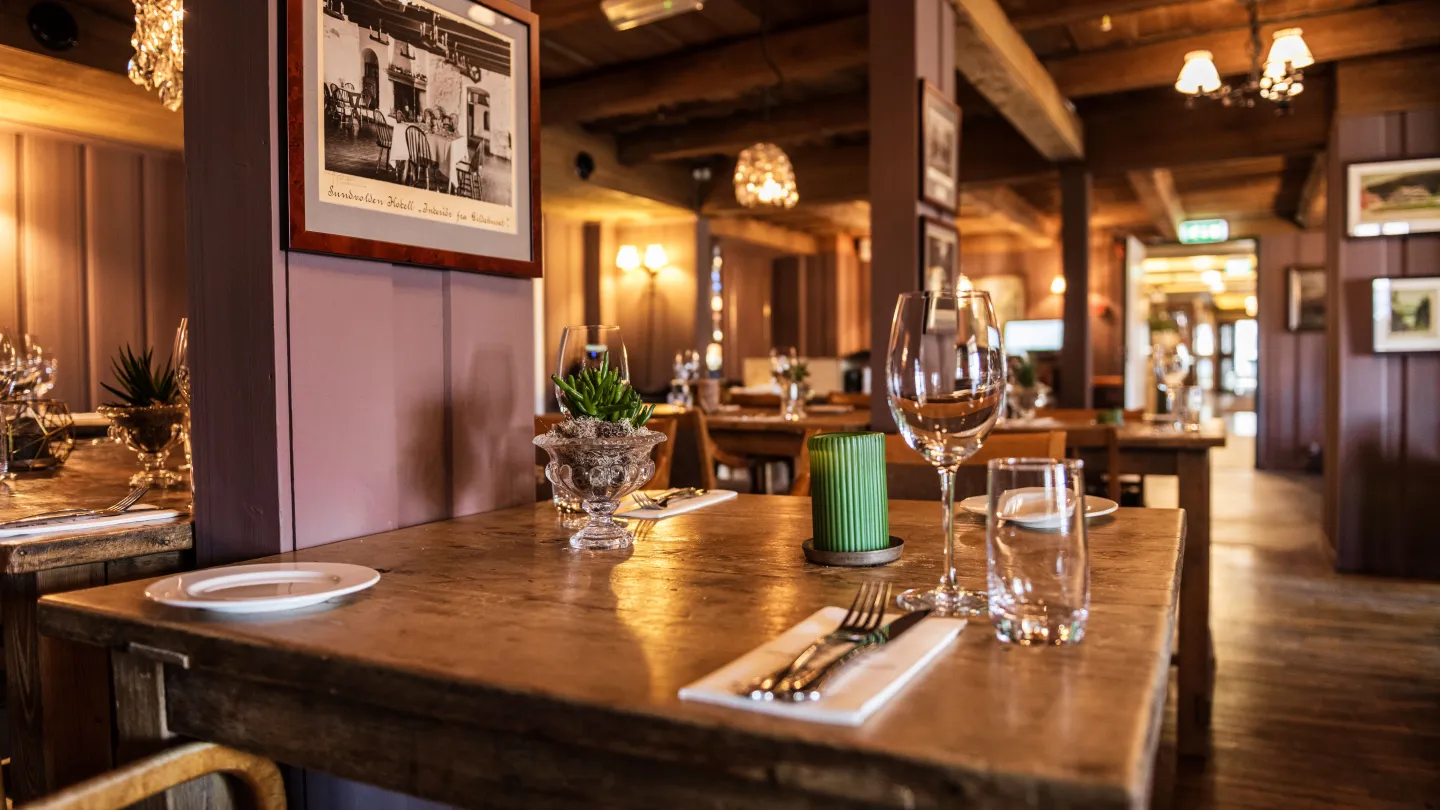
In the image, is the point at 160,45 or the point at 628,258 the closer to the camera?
the point at 160,45

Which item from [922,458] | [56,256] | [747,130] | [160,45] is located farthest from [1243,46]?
[56,256]

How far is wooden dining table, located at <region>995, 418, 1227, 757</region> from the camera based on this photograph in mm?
2521

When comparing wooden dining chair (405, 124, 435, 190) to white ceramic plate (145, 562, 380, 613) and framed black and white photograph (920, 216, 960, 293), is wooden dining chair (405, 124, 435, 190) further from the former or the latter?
framed black and white photograph (920, 216, 960, 293)

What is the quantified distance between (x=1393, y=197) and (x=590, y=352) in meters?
4.89

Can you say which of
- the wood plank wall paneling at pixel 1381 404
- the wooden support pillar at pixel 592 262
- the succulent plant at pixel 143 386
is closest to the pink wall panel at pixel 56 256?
the wooden support pillar at pixel 592 262

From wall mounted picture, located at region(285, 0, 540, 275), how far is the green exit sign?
10.5 metres

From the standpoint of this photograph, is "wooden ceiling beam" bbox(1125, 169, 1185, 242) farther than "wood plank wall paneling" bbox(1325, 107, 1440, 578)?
Yes

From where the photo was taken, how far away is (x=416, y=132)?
144 cm

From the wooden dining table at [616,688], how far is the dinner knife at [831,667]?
0.03 meters

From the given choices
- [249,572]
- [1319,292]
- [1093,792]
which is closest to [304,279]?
[249,572]

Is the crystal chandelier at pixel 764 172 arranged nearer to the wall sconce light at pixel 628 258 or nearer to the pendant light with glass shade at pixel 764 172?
A: the pendant light with glass shade at pixel 764 172

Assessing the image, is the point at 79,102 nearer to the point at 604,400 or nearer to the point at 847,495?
the point at 604,400

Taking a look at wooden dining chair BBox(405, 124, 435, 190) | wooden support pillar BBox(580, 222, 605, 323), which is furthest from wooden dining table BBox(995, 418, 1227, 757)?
wooden support pillar BBox(580, 222, 605, 323)

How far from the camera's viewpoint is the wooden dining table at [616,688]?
57 centimetres
